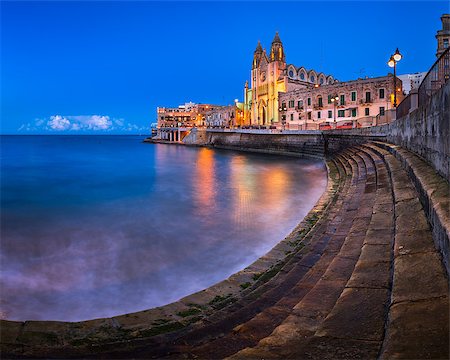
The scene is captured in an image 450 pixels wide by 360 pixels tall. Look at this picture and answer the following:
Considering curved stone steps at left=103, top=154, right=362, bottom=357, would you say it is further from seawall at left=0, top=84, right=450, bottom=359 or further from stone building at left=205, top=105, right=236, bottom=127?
stone building at left=205, top=105, right=236, bottom=127

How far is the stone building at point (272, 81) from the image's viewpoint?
67.6 metres

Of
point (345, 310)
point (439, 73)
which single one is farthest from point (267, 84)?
point (345, 310)

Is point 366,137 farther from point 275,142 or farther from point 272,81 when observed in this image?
point 272,81

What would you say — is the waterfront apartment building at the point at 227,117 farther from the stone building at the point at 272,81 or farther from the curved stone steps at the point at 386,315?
the curved stone steps at the point at 386,315

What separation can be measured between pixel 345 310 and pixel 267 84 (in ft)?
236

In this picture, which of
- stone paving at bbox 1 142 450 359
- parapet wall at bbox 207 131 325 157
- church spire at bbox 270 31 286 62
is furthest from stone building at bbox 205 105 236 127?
stone paving at bbox 1 142 450 359

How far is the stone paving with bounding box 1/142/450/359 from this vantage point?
2.69 m

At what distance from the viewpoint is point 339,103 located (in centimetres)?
5269

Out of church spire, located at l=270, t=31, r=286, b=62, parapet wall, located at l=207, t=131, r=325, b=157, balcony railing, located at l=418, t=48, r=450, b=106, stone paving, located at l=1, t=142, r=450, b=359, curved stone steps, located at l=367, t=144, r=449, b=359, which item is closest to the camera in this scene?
curved stone steps, located at l=367, t=144, r=449, b=359

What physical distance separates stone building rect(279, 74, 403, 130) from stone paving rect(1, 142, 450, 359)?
34.8m

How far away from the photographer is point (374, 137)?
23.8m

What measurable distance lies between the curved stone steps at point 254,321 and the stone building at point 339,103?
35.3 m

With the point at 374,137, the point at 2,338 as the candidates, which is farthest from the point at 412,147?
the point at 374,137

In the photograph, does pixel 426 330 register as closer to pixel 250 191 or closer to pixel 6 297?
pixel 6 297
